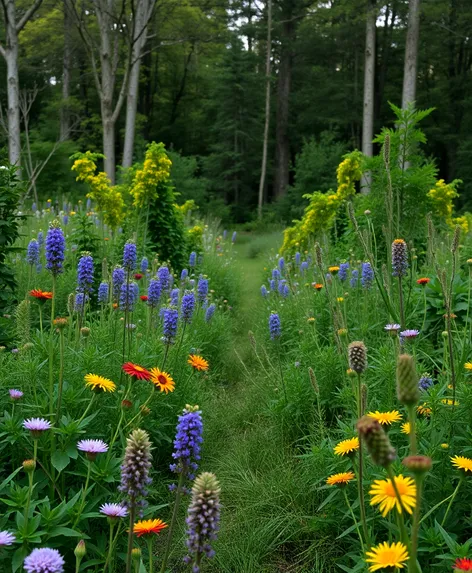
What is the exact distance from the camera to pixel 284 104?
966 inches

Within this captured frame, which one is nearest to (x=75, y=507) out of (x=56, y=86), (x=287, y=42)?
(x=287, y=42)

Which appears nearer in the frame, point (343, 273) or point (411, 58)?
point (343, 273)

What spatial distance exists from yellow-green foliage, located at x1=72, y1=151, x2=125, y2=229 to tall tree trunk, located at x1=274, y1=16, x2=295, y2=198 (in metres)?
16.6

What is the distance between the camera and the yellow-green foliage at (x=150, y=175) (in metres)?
7.17

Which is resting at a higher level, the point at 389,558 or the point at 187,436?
the point at 187,436

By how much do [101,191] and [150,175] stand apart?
2.13 ft

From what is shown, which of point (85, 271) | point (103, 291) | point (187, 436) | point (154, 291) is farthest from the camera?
point (103, 291)

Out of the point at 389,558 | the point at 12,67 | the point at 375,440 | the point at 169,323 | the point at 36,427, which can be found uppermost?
the point at 12,67

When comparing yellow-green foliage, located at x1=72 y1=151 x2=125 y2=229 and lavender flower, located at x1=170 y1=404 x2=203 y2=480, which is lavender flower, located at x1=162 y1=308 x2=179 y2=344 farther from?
yellow-green foliage, located at x1=72 y1=151 x2=125 y2=229

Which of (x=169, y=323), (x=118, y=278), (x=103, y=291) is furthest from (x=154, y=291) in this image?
(x=169, y=323)

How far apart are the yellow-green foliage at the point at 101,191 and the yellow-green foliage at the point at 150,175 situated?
293 millimetres

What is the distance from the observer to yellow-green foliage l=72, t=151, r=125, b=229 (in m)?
7.11

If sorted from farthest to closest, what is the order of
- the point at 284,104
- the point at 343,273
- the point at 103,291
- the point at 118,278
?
the point at 284,104
the point at 343,273
the point at 103,291
the point at 118,278

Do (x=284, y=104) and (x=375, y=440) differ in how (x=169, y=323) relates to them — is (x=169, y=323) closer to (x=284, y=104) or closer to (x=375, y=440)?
(x=375, y=440)
